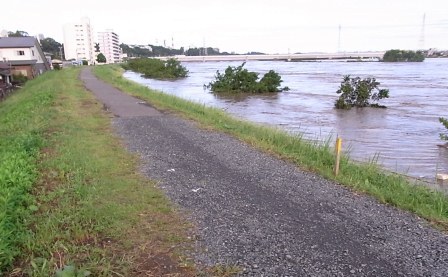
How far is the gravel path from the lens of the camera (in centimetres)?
412

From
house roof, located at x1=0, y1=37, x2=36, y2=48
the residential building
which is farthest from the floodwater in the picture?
house roof, located at x1=0, y1=37, x2=36, y2=48

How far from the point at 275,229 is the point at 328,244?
0.69 m

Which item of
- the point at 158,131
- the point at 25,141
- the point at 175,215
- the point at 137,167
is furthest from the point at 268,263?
the point at 158,131

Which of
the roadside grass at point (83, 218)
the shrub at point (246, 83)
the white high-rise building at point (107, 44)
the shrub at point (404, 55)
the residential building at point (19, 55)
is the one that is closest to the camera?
the roadside grass at point (83, 218)

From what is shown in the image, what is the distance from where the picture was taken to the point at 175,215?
5.33 meters

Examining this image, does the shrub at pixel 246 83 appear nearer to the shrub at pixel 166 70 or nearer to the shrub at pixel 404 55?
the shrub at pixel 166 70

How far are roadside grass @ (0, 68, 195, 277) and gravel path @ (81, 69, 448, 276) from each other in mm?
384

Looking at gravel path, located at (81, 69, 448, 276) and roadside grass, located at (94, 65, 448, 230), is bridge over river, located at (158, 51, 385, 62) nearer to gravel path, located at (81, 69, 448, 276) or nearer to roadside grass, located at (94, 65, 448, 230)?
roadside grass, located at (94, 65, 448, 230)

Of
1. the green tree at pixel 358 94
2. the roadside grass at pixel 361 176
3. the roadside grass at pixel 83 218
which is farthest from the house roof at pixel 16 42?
the roadside grass at pixel 83 218

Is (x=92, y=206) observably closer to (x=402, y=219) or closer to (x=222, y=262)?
(x=222, y=262)

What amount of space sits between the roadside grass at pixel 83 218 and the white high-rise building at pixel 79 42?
475ft

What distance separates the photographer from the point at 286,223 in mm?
5117

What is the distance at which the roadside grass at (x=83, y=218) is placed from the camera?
394 cm

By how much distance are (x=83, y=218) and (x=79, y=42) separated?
153159 millimetres
